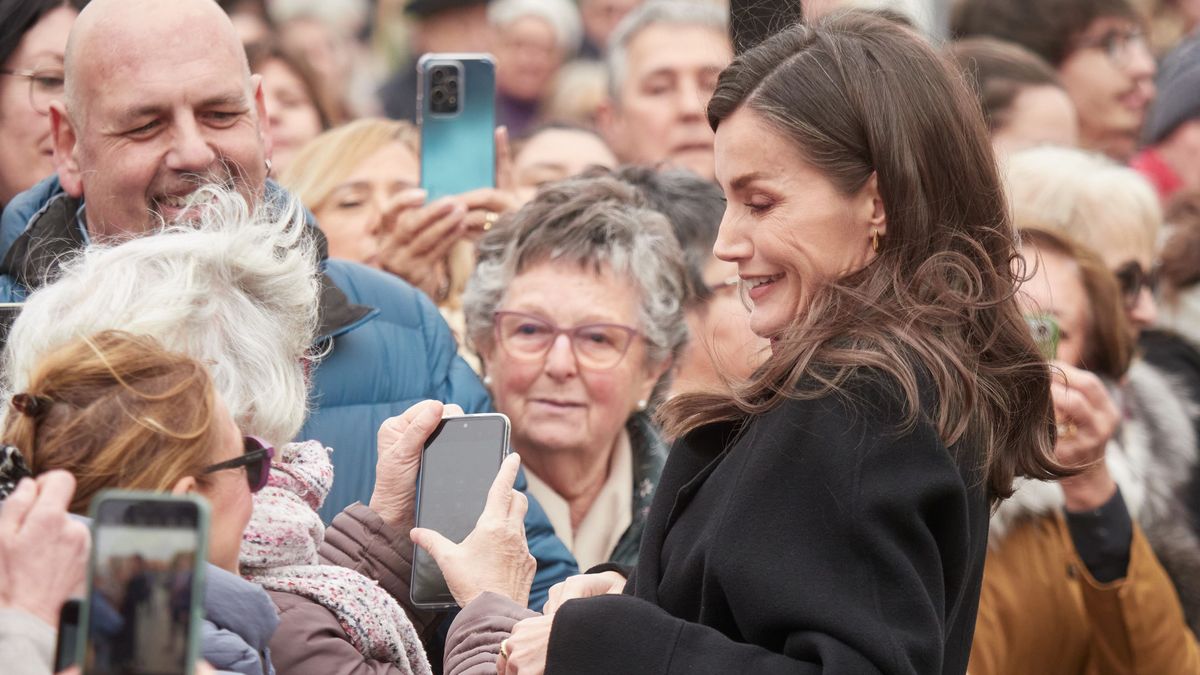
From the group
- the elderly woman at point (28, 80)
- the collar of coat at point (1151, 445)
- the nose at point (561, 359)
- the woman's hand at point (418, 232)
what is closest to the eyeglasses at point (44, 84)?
the elderly woman at point (28, 80)

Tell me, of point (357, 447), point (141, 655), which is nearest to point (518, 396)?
point (357, 447)

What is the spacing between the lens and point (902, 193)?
101 inches

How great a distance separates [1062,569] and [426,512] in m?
1.76

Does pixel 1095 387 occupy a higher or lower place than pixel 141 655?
lower

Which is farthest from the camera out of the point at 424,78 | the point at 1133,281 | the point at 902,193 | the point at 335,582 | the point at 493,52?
the point at 493,52

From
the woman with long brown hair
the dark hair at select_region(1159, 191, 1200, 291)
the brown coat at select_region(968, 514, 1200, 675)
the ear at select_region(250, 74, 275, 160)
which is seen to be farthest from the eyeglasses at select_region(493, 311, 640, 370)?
the dark hair at select_region(1159, 191, 1200, 291)

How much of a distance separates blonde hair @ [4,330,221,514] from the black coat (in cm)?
60

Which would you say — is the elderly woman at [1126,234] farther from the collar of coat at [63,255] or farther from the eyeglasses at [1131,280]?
the collar of coat at [63,255]

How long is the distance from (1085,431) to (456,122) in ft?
5.89

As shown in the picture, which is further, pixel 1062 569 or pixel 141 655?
pixel 1062 569

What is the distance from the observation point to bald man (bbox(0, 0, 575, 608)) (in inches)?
138

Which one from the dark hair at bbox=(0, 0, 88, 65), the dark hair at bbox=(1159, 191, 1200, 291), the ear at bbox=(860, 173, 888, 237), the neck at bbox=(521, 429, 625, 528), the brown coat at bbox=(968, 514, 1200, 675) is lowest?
the brown coat at bbox=(968, 514, 1200, 675)

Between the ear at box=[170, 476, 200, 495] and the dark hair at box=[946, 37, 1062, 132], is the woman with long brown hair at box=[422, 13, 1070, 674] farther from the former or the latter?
the dark hair at box=[946, 37, 1062, 132]

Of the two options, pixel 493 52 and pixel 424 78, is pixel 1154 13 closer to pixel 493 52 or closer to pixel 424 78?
pixel 493 52
